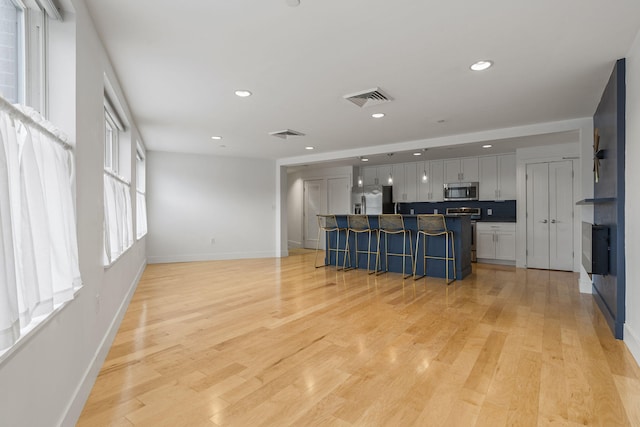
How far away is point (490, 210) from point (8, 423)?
7.96 m

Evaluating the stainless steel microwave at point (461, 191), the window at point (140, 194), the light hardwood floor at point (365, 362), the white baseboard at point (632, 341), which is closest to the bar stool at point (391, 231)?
the light hardwood floor at point (365, 362)

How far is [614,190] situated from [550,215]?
3.65 meters

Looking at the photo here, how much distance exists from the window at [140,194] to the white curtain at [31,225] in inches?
160

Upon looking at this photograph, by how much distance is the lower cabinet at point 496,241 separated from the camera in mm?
6691

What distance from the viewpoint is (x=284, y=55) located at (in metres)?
2.71

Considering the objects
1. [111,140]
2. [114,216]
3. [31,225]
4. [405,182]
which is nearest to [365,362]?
[31,225]

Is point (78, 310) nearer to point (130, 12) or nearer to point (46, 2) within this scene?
point (46, 2)

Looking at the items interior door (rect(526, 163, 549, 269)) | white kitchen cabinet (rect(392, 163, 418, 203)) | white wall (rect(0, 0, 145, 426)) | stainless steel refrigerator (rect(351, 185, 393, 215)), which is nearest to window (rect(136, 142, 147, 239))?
white wall (rect(0, 0, 145, 426))

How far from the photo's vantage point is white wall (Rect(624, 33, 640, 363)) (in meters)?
2.43

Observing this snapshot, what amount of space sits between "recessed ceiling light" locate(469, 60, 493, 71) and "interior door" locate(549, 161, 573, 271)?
4.36 meters

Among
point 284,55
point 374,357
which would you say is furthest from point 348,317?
point 284,55

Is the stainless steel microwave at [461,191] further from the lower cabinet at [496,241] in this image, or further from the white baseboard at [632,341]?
the white baseboard at [632,341]

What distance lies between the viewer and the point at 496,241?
6.86 meters

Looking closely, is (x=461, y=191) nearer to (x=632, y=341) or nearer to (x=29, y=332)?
(x=632, y=341)
